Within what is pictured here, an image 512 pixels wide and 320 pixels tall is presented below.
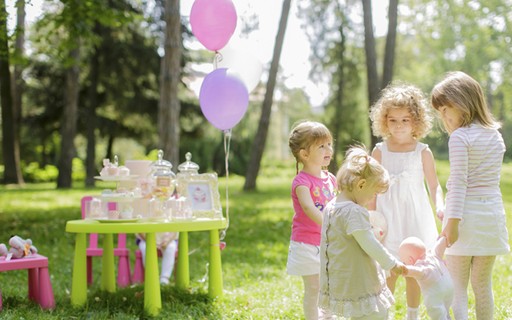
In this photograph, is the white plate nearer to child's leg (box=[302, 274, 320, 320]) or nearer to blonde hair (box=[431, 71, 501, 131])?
child's leg (box=[302, 274, 320, 320])

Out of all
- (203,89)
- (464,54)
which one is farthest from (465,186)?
(464,54)

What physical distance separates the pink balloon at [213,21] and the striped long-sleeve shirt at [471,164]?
85.7 inches

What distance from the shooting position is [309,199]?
3396mm

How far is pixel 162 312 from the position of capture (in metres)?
4.07

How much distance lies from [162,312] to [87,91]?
55.4 ft

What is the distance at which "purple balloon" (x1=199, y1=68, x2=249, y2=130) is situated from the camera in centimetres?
437

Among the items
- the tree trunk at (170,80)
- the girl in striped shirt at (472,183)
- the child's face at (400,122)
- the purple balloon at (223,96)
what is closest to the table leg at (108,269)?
the purple balloon at (223,96)

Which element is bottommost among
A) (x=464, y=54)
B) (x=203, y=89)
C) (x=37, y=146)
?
(x=37, y=146)

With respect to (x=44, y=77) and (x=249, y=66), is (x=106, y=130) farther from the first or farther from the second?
(x=249, y=66)

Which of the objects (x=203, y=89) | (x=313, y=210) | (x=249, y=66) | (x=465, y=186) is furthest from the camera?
(x=249, y=66)

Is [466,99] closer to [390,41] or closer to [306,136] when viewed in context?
[306,136]

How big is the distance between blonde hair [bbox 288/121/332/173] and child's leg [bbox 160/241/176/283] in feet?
7.00

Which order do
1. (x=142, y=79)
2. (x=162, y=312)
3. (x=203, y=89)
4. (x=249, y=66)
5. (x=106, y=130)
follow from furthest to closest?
(x=106, y=130) → (x=142, y=79) → (x=249, y=66) → (x=203, y=89) → (x=162, y=312)

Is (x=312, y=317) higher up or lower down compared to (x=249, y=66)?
lower down
